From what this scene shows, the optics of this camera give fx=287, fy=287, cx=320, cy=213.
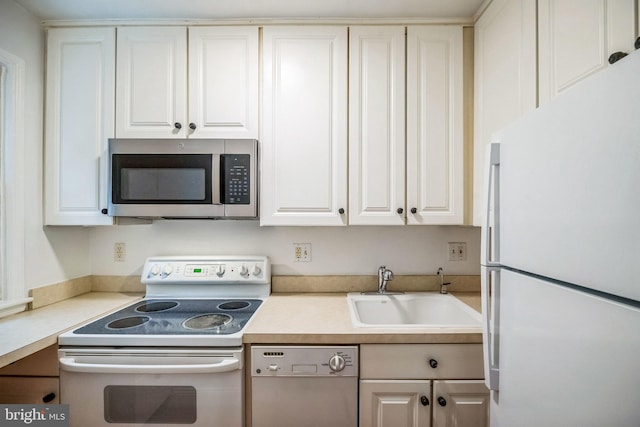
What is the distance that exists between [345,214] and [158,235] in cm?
122

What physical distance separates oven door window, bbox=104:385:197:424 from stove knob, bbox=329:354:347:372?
0.57 m

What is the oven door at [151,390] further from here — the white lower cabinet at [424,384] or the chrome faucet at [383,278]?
the chrome faucet at [383,278]

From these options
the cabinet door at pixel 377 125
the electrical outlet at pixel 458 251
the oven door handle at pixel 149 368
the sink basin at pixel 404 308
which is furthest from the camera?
the electrical outlet at pixel 458 251

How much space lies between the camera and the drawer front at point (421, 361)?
3.97 feet

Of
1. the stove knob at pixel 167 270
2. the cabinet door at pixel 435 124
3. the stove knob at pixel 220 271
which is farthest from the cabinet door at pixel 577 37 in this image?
the stove knob at pixel 167 270

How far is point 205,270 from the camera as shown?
66.2 inches

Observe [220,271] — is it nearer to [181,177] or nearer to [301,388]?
[181,177]

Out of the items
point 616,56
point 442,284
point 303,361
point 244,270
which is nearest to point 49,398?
point 244,270

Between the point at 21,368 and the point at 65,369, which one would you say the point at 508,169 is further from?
the point at 21,368

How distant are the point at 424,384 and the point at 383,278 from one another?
601mm

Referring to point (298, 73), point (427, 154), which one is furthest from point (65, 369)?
point (427, 154)

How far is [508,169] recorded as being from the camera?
0.78 m

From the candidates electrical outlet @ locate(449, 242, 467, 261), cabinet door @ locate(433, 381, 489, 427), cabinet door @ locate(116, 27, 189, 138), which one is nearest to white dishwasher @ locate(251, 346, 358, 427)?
cabinet door @ locate(433, 381, 489, 427)

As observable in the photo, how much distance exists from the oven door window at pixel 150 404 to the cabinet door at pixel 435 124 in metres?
1.31
